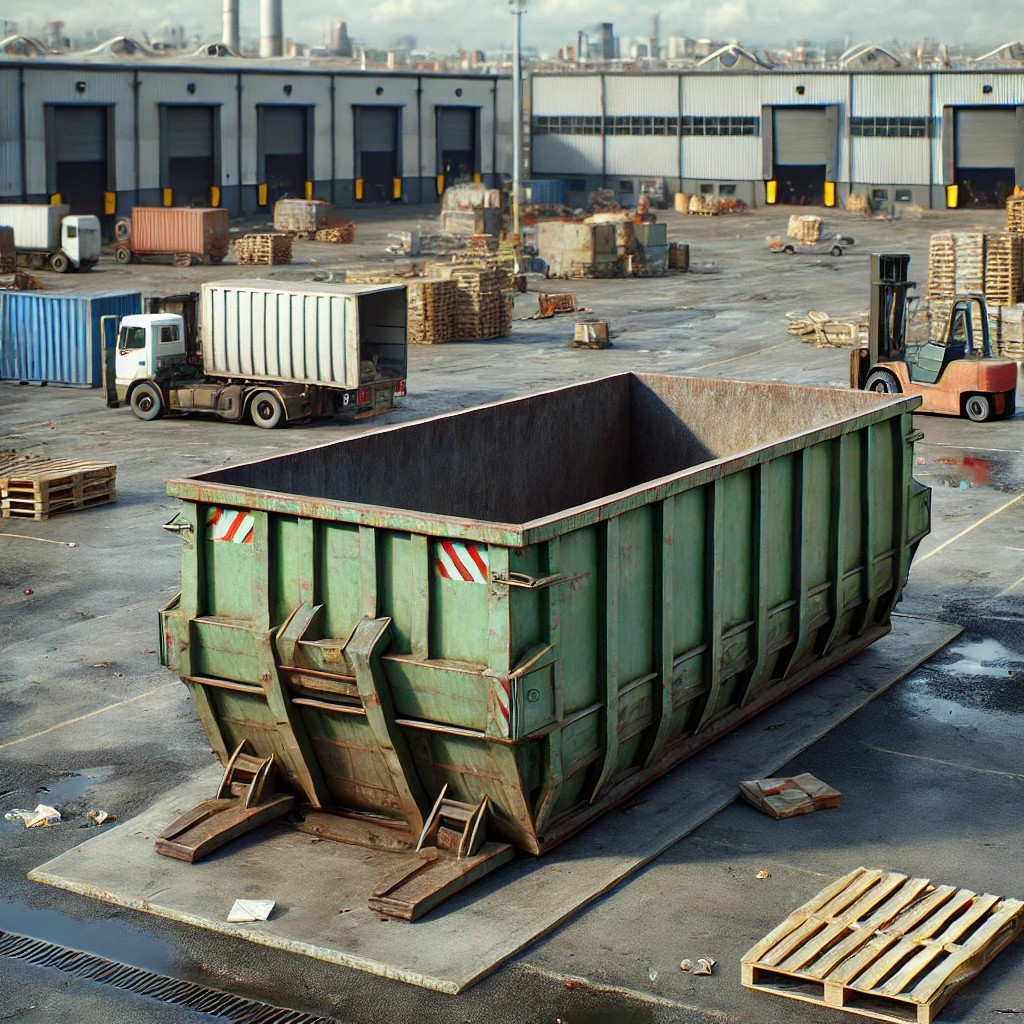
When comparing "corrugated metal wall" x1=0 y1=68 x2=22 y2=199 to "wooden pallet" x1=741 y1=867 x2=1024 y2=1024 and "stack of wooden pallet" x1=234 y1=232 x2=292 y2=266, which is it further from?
"wooden pallet" x1=741 y1=867 x2=1024 y2=1024

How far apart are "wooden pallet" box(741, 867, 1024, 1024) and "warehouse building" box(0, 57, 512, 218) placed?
52.9 meters

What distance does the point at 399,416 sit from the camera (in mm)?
26469

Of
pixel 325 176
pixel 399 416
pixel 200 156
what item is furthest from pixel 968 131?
pixel 399 416

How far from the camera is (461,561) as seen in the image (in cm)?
849

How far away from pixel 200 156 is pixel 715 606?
57.1 m

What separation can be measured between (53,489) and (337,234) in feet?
128

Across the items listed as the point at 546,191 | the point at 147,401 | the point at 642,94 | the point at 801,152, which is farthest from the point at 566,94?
the point at 147,401

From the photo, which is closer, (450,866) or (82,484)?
(450,866)

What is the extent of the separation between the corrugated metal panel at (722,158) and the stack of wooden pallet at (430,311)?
38.0m

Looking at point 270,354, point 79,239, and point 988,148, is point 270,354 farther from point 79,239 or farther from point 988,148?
point 988,148

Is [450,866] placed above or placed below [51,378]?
below

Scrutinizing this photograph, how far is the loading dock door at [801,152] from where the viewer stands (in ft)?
224

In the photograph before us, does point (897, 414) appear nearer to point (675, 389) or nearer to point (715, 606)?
point (675, 389)

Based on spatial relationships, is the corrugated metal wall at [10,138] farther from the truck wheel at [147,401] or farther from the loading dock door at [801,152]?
the truck wheel at [147,401]
